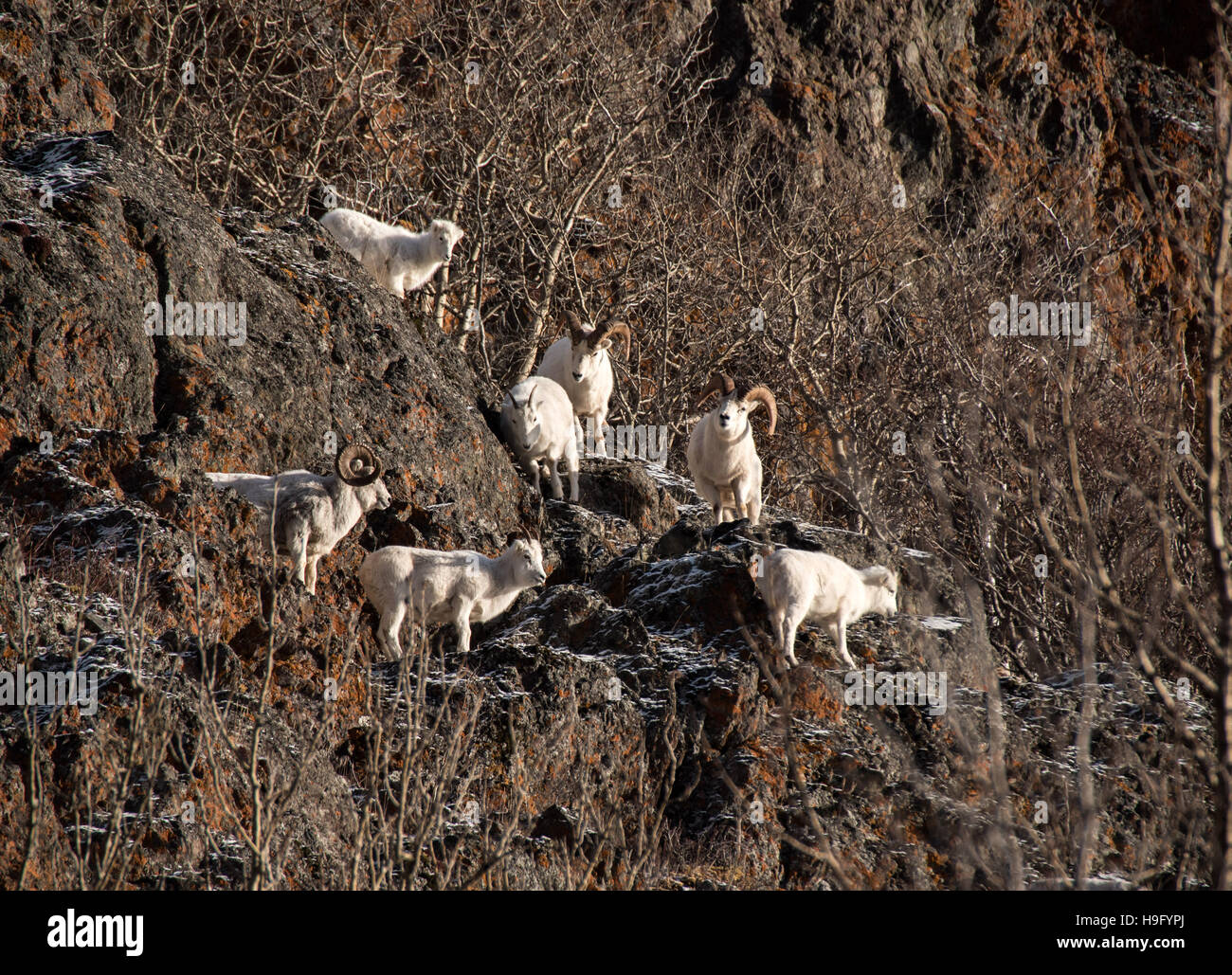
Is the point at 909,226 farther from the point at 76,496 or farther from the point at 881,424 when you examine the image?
the point at 76,496

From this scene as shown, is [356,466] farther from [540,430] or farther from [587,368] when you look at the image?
[587,368]

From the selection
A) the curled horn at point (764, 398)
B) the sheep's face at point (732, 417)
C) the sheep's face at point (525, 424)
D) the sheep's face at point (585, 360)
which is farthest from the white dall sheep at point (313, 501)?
the sheep's face at point (585, 360)

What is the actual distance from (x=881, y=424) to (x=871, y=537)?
39.4 feet

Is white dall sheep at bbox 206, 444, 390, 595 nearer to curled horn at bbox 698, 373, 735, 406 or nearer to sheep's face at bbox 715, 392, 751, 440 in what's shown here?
sheep's face at bbox 715, 392, 751, 440

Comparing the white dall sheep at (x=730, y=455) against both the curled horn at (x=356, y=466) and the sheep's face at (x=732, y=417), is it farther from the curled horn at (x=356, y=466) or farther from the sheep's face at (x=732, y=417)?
the curled horn at (x=356, y=466)

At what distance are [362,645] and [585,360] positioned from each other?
7523 mm

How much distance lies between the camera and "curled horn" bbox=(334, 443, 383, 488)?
1134 cm

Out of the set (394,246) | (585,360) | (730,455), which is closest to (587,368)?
(585,360)

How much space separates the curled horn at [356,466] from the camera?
11336 mm

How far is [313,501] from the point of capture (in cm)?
1120

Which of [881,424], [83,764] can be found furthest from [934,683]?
[881,424]

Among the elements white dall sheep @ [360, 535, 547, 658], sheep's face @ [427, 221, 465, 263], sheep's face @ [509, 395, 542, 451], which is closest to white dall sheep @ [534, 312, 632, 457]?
sheep's face @ [427, 221, 465, 263]

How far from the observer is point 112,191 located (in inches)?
523

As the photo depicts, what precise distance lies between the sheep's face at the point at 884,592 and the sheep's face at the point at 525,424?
4.65 meters
